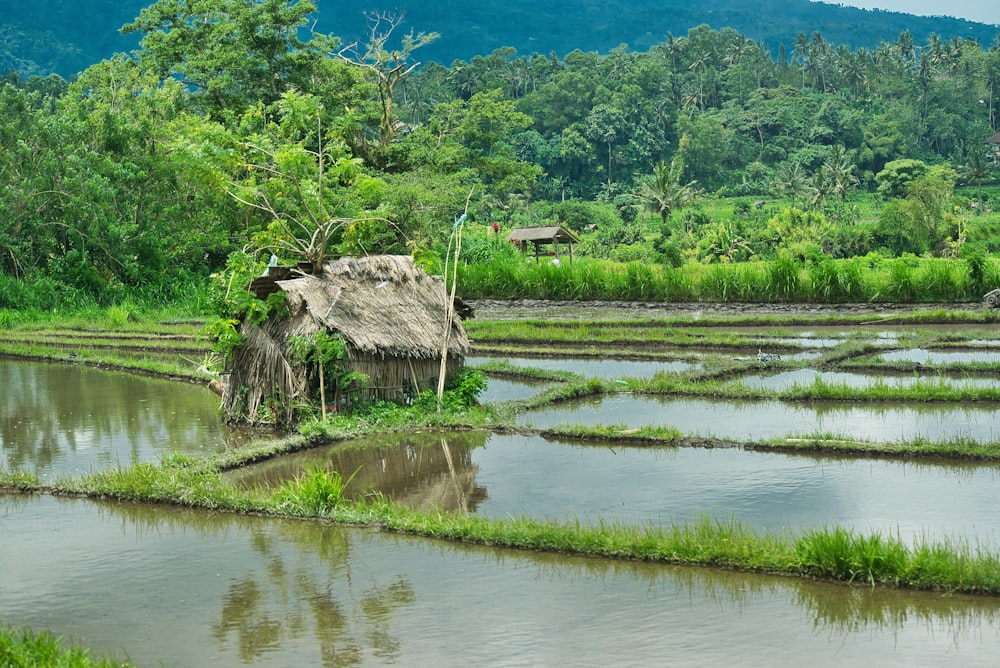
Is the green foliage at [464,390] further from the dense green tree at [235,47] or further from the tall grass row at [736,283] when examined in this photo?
the dense green tree at [235,47]

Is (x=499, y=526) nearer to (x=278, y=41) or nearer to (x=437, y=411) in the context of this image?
(x=437, y=411)

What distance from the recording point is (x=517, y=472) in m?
9.12

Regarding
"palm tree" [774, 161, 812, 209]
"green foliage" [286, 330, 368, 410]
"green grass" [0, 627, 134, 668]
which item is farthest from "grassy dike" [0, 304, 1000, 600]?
"palm tree" [774, 161, 812, 209]

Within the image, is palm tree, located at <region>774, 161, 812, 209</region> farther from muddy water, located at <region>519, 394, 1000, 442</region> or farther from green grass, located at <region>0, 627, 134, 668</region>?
green grass, located at <region>0, 627, 134, 668</region>

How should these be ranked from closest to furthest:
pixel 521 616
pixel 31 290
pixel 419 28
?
pixel 521 616, pixel 31 290, pixel 419 28

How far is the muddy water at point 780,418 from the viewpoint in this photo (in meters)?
10.2

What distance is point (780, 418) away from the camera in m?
11.1

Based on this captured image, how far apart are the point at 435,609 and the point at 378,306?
6.08m

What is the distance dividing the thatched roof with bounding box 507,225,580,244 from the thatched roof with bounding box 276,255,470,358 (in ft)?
60.5

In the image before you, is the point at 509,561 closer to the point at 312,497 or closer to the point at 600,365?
the point at 312,497

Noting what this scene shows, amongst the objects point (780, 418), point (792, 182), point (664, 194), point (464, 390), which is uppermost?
point (792, 182)

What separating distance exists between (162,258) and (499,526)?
1988cm

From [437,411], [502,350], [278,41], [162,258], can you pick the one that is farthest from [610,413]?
[278,41]

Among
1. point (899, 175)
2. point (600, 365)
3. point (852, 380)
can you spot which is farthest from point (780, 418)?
point (899, 175)
